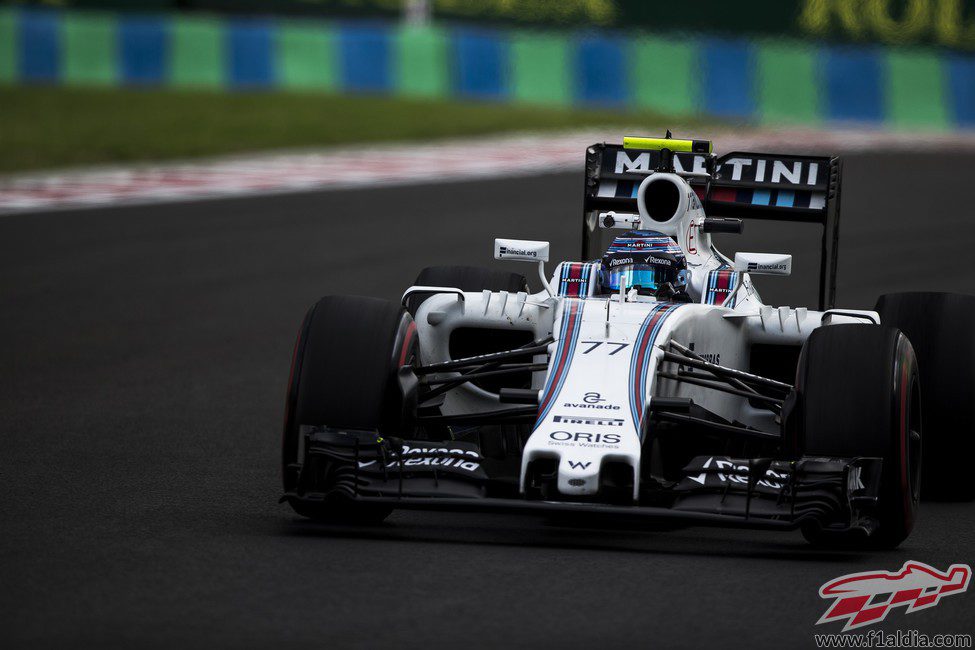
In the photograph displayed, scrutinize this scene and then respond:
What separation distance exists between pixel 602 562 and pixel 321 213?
41.1 ft

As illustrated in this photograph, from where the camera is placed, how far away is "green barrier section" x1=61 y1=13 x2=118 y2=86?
25.4 metres

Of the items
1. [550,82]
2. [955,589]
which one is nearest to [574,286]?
[955,589]

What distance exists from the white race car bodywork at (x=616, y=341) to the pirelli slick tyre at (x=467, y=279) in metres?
0.49

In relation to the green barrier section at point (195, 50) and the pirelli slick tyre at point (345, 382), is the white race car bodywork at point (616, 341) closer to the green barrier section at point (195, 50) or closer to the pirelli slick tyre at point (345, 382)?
the pirelli slick tyre at point (345, 382)

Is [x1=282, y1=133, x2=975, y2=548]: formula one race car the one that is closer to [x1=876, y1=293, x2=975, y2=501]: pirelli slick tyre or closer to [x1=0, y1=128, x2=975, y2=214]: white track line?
[x1=876, y1=293, x2=975, y2=501]: pirelli slick tyre

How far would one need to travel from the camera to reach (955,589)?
6.07m

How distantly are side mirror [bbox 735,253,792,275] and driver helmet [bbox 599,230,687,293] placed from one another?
1.12ft

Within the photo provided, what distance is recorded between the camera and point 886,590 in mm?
6039

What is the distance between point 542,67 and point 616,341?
66.9 ft

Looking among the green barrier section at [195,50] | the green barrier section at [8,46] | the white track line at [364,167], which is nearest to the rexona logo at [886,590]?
the white track line at [364,167]

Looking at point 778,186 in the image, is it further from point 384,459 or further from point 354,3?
point 354,3

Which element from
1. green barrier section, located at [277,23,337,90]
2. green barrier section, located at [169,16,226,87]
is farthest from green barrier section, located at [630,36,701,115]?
green barrier section, located at [169,16,226,87]

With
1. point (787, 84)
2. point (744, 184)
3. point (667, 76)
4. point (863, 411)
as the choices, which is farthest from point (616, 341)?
point (787, 84)

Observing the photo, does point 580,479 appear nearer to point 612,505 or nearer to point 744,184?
point 612,505
